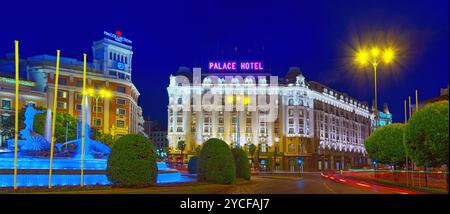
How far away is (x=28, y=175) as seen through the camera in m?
29.1

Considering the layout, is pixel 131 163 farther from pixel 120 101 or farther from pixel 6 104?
pixel 120 101

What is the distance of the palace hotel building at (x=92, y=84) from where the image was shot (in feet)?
323

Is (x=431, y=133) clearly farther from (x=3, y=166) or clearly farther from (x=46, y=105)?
(x=46, y=105)

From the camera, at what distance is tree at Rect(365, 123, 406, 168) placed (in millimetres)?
45812

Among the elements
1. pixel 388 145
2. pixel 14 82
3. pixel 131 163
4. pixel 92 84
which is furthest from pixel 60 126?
pixel 131 163

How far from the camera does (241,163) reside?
44.2 metres

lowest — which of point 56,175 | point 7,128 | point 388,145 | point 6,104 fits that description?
point 56,175

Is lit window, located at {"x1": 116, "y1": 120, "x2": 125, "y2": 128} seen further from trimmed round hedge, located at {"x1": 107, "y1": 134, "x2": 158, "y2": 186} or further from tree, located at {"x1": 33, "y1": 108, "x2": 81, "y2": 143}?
trimmed round hedge, located at {"x1": 107, "y1": 134, "x2": 158, "y2": 186}

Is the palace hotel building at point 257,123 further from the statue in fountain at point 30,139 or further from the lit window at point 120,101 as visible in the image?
the statue in fountain at point 30,139

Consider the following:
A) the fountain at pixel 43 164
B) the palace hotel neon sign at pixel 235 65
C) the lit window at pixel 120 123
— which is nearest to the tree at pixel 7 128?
the lit window at pixel 120 123

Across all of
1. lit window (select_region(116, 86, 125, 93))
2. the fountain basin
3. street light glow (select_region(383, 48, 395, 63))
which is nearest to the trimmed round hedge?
the fountain basin

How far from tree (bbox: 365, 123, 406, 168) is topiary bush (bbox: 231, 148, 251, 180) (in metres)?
13.6

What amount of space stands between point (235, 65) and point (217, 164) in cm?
9870
